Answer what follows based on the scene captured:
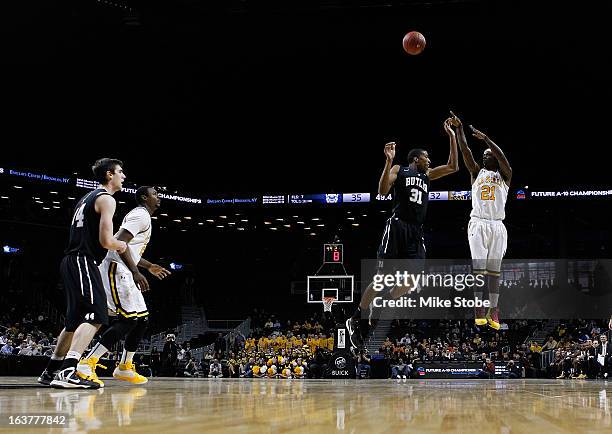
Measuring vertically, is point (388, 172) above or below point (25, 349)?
above

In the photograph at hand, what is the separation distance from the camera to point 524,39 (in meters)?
21.0

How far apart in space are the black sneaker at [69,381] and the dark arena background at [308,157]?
11342 mm

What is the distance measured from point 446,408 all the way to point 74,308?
3358mm

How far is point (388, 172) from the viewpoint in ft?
25.1

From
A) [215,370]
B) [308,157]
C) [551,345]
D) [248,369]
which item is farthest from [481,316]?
[308,157]

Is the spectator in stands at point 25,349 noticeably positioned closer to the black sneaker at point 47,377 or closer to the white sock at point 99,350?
the white sock at point 99,350

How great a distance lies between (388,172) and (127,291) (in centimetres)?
291

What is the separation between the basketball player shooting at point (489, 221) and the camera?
825 cm

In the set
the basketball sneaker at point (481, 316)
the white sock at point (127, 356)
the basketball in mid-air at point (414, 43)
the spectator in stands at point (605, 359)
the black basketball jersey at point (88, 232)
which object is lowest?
the spectator in stands at point (605, 359)

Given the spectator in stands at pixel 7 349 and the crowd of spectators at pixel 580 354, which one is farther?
the spectator in stands at pixel 7 349

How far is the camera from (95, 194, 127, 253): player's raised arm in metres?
5.66

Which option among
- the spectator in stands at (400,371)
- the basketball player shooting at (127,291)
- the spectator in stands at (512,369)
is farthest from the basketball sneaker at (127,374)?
the spectator in stands at (512,369)

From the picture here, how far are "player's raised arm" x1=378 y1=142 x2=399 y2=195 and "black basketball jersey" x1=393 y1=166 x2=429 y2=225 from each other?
0.20 feet

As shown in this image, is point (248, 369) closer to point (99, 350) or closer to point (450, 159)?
point (450, 159)
